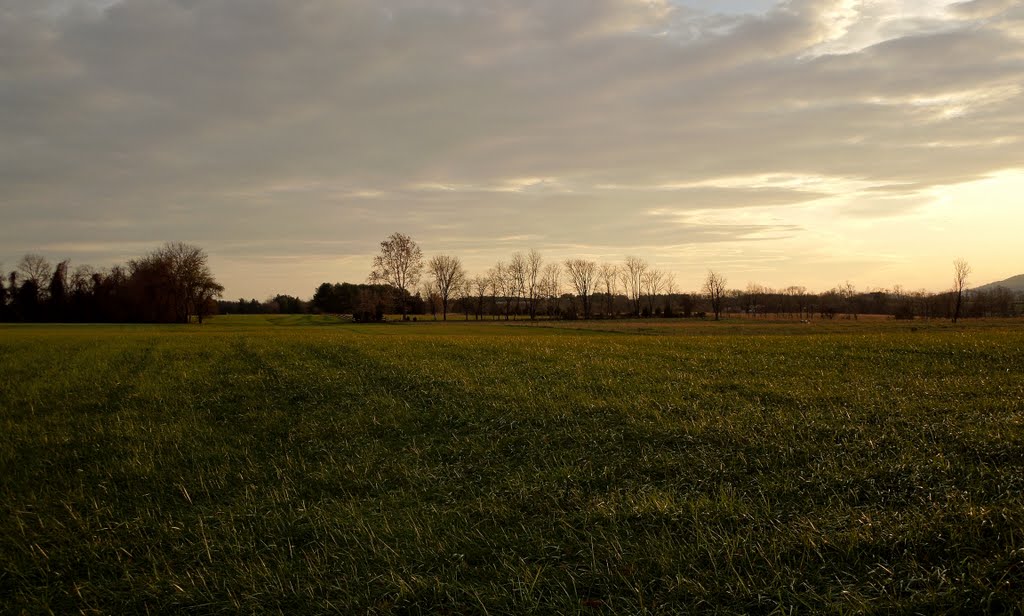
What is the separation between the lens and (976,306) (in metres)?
125

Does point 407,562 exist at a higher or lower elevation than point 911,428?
lower

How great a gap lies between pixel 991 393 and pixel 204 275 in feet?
394

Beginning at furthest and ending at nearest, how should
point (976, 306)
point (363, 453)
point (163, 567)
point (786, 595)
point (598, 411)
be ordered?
1. point (976, 306)
2. point (598, 411)
3. point (363, 453)
4. point (163, 567)
5. point (786, 595)

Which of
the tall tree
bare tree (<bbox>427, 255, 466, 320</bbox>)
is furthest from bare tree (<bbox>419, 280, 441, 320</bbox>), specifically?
the tall tree

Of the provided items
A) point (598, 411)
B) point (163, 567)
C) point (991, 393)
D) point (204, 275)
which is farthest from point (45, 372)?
point (204, 275)

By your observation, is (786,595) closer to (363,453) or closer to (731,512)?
(731,512)

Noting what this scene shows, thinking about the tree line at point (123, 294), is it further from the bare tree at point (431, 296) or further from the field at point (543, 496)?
the field at point (543, 496)

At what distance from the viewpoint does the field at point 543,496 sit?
5.07m

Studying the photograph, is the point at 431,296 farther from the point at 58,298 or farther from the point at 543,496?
the point at 543,496

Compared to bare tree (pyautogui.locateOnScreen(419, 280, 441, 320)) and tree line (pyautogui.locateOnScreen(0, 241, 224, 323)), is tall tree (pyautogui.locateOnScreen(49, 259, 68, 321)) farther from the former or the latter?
bare tree (pyautogui.locateOnScreen(419, 280, 441, 320))

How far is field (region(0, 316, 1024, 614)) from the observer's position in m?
5.07

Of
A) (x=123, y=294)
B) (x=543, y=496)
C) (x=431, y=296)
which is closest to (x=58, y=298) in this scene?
(x=123, y=294)

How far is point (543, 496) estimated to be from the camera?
7.29 m

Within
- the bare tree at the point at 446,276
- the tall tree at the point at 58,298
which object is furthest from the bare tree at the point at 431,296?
the tall tree at the point at 58,298
